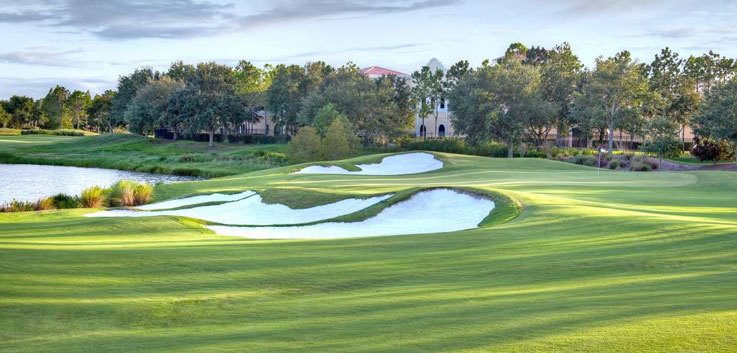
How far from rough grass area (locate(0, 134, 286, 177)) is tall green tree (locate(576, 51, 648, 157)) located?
32881mm

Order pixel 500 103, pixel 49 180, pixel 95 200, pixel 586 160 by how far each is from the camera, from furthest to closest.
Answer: pixel 500 103, pixel 586 160, pixel 49 180, pixel 95 200

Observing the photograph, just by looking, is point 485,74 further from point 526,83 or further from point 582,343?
point 582,343

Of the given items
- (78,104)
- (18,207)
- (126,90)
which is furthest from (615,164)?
(78,104)

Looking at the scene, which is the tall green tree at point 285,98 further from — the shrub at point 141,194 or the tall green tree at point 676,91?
the shrub at point 141,194

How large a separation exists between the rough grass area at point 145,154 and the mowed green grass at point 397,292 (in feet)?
173

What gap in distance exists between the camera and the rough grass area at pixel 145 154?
70.1 meters

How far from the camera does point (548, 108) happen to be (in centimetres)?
7250

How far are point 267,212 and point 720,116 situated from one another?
156 ft

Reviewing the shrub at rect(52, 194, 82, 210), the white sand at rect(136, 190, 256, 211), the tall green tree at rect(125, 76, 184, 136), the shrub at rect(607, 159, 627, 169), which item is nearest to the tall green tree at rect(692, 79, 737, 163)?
the shrub at rect(607, 159, 627, 169)

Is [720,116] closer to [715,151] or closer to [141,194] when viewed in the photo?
[715,151]

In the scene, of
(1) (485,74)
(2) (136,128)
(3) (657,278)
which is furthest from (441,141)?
(3) (657,278)

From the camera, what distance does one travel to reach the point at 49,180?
179ft

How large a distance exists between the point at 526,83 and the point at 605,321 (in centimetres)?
6839

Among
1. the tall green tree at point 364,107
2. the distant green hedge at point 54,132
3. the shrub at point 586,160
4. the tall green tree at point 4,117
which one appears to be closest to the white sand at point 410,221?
the shrub at point 586,160
